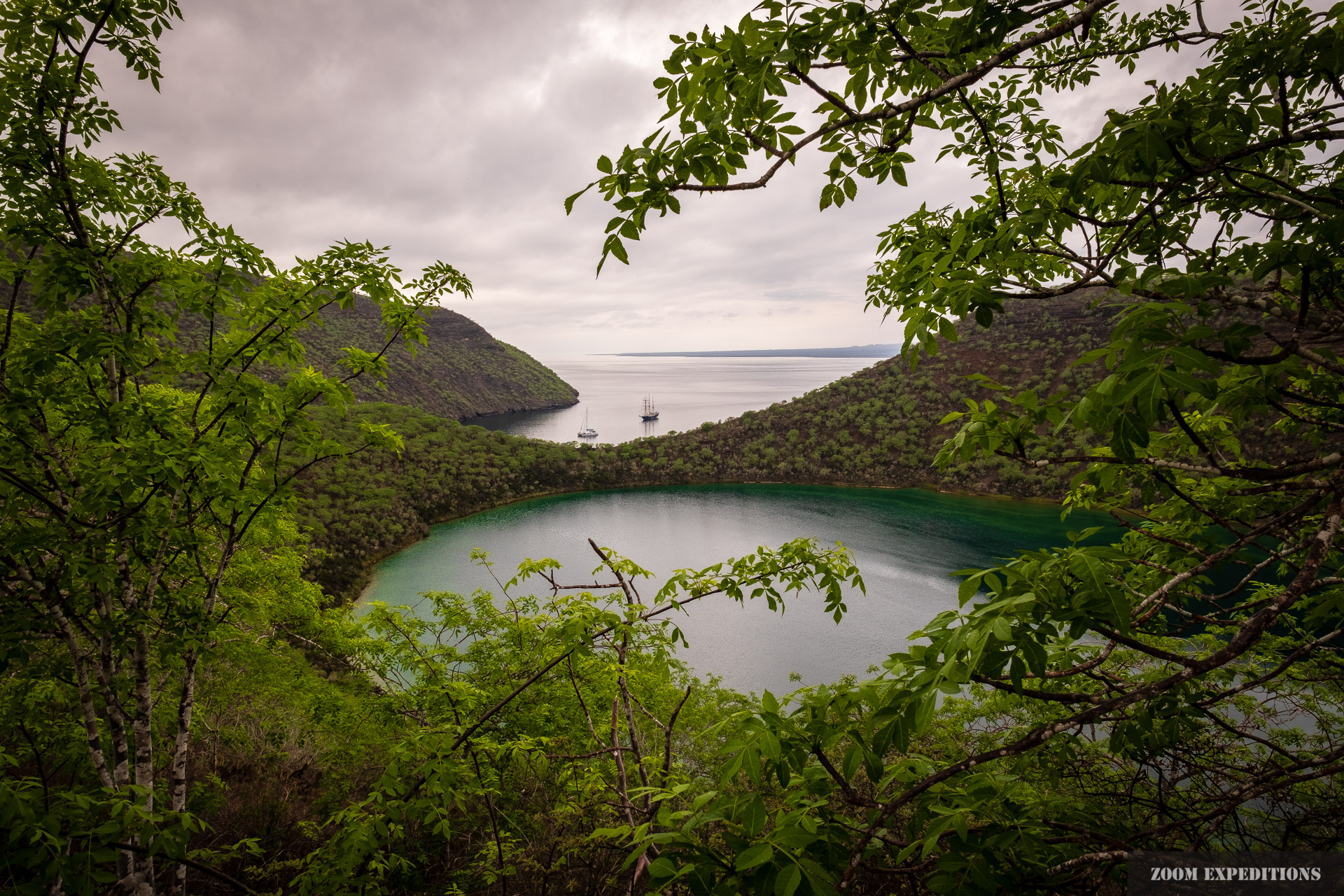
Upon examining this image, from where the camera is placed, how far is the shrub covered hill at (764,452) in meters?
32.7

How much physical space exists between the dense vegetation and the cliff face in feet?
197

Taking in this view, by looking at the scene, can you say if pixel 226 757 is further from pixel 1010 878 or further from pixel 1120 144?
pixel 1120 144

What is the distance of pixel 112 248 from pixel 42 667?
2872mm

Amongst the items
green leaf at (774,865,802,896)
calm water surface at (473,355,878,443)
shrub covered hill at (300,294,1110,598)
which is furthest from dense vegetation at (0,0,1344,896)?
calm water surface at (473,355,878,443)

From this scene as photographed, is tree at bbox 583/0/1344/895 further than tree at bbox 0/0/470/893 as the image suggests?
No

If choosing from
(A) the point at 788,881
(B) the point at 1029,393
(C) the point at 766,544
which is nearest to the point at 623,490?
(C) the point at 766,544

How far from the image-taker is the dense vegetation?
1.50 meters

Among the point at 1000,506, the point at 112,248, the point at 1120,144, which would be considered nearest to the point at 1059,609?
the point at 1120,144

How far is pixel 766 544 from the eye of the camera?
1180 inches

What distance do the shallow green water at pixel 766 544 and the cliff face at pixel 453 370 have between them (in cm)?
3501

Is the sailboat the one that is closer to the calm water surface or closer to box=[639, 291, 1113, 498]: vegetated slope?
the calm water surface

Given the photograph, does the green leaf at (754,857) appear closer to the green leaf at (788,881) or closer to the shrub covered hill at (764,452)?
the green leaf at (788,881)

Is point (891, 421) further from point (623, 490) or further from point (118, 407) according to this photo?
point (118, 407)

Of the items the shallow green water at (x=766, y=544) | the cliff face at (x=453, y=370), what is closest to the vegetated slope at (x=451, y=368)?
the cliff face at (x=453, y=370)
